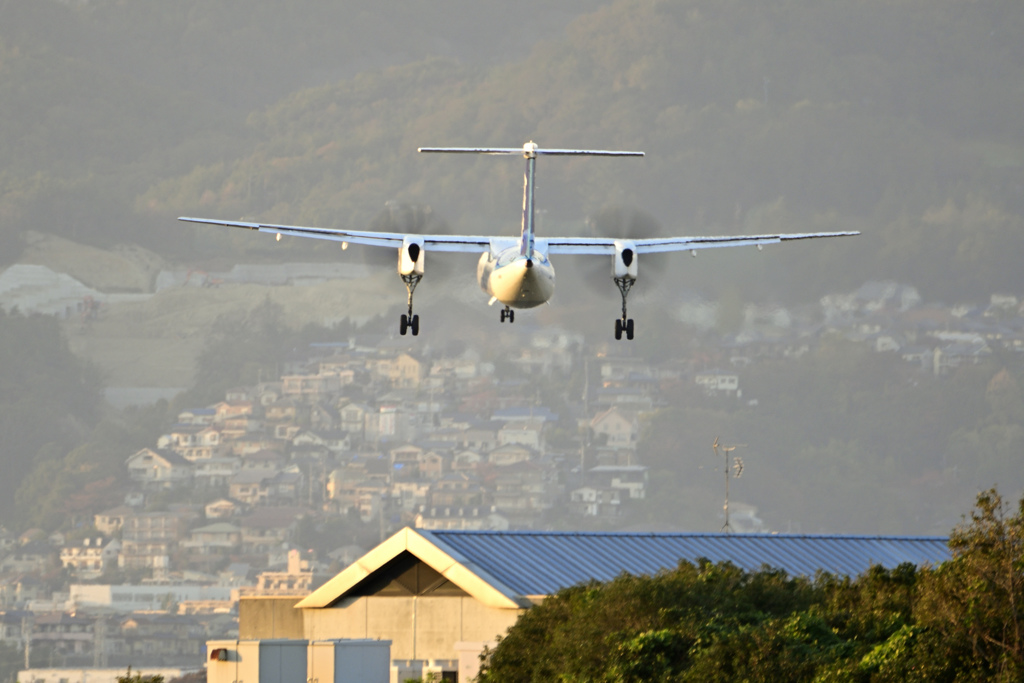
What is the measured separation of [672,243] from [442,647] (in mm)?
18212

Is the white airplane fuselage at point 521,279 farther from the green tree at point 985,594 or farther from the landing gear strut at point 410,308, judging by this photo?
the green tree at point 985,594

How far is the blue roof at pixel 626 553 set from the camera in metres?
60.8

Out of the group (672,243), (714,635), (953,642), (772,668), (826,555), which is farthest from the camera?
(826,555)

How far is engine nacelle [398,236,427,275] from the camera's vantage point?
59.4 m

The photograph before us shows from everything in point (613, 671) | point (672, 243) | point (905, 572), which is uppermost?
point (672, 243)

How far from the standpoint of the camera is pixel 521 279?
5491 cm

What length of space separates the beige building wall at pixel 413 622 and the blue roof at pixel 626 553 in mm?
1668

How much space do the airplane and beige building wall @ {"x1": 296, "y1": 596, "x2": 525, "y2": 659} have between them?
978cm

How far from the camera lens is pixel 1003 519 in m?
32.9

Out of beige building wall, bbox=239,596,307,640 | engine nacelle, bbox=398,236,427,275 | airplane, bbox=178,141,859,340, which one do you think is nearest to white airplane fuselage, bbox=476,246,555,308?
airplane, bbox=178,141,859,340

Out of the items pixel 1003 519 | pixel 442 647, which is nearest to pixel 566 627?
pixel 1003 519

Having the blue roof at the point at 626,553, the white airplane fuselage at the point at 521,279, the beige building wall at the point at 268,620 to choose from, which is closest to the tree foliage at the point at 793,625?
the white airplane fuselage at the point at 521,279

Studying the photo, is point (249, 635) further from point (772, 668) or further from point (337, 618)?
point (772, 668)

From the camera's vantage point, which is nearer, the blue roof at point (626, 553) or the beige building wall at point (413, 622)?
the beige building wall at point (413, 622)
